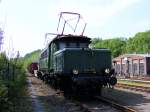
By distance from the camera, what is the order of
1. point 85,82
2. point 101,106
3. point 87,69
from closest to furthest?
point 101,106 < point 85,82 < point 87,69

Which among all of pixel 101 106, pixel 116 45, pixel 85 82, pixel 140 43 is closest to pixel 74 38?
pixel 85 82

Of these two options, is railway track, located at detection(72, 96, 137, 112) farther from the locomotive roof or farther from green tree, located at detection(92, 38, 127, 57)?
green tree, located at detection(92, 38, 127, 57)

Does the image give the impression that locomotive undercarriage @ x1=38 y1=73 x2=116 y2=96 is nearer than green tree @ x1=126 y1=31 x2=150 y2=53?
Yes

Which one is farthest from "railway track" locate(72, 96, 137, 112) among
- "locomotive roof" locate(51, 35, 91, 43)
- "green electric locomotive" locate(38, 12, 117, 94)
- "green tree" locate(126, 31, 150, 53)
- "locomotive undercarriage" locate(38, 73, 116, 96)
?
"green tree" locate(126, 31, 150, 53)

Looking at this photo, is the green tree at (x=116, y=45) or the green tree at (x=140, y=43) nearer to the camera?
the green tree at (x=140, y=43)

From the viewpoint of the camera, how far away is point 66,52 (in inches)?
766

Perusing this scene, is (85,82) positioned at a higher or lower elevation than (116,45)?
lower

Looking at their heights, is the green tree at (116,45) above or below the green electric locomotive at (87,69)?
above

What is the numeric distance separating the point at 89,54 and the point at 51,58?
21.1 ft

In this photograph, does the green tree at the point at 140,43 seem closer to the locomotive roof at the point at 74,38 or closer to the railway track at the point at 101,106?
the locomotive roof at the point at 74,38

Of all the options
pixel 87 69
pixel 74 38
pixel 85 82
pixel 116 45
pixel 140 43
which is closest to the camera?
pixel 85 82

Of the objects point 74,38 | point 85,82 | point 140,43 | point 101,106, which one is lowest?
point 101,106

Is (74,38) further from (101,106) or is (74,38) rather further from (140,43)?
(140,43)

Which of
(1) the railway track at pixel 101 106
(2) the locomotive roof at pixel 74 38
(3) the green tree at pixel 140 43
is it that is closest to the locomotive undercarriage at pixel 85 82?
(1) the railway track at pixel 101 106
